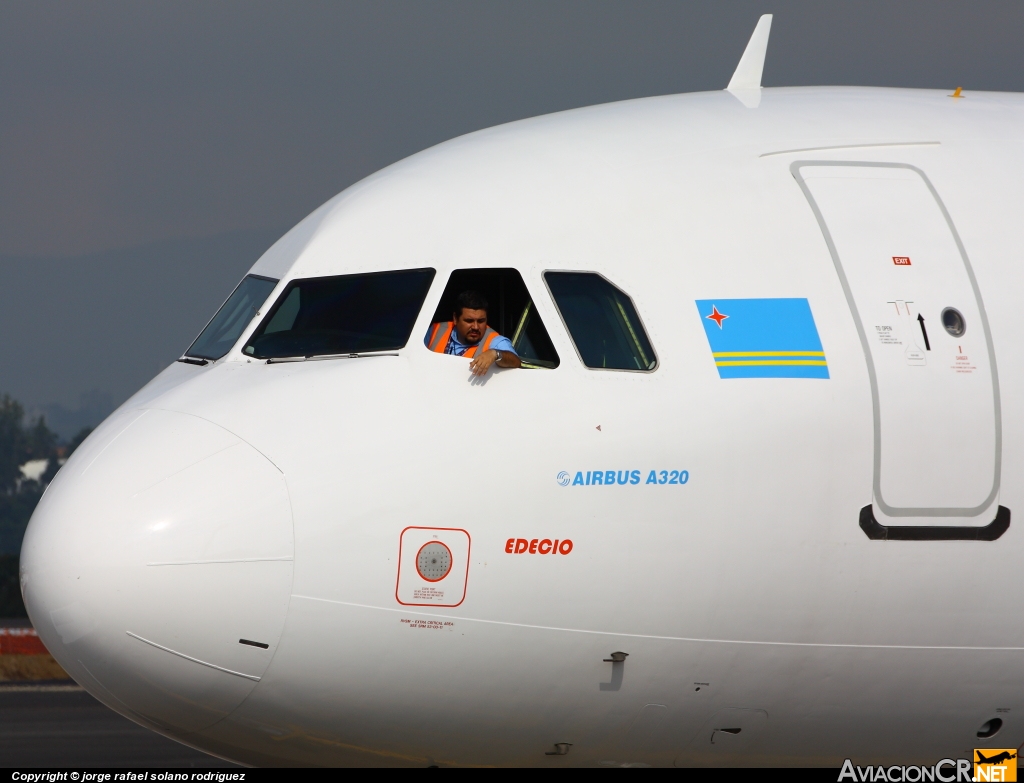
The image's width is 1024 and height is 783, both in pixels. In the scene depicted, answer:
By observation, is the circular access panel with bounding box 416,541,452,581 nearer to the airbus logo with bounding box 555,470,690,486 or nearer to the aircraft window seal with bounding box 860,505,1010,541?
the airbus logo with bounding box 555,470,690,486

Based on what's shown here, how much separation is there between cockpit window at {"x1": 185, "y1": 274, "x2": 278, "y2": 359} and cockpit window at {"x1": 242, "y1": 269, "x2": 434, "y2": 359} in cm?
24

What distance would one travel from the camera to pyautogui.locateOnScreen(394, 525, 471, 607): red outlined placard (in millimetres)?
7559

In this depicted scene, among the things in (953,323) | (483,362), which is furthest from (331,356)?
(953,323)

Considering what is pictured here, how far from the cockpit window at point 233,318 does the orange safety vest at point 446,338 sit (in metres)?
1.24

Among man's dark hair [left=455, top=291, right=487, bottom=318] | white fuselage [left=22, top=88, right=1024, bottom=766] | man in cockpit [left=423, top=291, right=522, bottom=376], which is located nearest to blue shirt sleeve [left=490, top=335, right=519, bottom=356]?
man in cockpit [left=423, top=291, right=522, bottom=376]

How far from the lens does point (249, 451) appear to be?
7.57 metres

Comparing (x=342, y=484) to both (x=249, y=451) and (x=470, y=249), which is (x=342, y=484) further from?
(x=470, y=249)

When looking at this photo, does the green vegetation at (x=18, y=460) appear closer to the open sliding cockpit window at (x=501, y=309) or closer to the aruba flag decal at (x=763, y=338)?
the open sliding cockpit window at (x=501, y=309)

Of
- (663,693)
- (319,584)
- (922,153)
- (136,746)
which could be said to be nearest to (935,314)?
(922,153)

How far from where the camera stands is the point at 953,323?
8.49 meters

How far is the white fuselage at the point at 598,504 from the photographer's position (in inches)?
295

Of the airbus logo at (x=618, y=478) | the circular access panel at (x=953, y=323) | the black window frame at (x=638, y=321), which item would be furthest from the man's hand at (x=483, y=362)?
the circular access panel at (x=953, y=323)

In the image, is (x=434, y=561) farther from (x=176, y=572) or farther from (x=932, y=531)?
(x=932, y=531)

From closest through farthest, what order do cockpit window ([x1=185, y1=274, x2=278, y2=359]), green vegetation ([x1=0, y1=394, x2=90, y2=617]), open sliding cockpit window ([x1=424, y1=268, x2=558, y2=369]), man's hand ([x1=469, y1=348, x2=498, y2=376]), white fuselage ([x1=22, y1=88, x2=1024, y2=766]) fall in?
white fuselage ([x1=22, y1=88, x2=1024, y2=766]), man's hand ([x1=469, y1=348, x2=498, y2=376]), open sliding cockpit window ([x1=424, y1=268, x2=558, y2=369]), cockpit window ([x1=185, y1=274, x2=278, y2=359]), green vegetation ([x1=0, y1=394, x2=90, y2=617])
